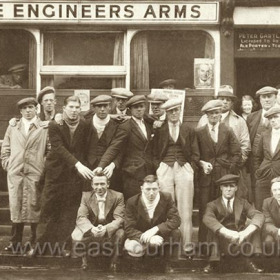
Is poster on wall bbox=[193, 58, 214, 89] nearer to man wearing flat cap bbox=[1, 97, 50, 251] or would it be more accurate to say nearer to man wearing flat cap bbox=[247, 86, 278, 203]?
man wearing flat cap bbox=[247, 86, 278, 203]

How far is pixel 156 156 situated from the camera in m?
8.31

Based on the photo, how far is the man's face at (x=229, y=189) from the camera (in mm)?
7957

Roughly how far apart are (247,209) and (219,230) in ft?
1.46

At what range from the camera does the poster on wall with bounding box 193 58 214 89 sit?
10.7 meters

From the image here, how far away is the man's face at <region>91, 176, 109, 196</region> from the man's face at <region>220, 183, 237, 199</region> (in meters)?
1.29

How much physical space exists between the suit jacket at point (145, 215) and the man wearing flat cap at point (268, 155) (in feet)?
3.73

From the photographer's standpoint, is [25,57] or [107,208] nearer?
[107,208]

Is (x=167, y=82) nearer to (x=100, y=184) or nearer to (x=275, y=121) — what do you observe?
(x=275, y=121)

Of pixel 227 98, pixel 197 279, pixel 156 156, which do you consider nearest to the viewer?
pixel 197 279

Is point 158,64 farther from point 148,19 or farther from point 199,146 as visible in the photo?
point 199,146

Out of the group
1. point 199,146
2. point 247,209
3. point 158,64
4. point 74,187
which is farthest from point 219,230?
point 158,64

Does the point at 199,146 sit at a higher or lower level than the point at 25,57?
lower

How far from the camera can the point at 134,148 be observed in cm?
829

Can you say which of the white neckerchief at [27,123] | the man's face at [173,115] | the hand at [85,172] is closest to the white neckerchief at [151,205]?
the hand at [85,172]
